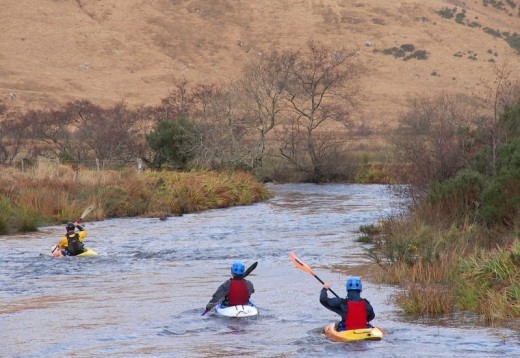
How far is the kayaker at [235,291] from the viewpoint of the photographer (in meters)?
15.8

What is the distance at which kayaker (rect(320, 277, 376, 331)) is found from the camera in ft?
45.1

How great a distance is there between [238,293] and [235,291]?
58 mm

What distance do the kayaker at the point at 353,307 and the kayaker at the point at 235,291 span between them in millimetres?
2221

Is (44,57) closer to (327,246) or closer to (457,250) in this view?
(327,246)

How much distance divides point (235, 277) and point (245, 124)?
31.2 meters

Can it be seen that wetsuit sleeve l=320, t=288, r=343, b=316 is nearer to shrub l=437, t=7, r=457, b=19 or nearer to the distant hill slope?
the distant hill slope

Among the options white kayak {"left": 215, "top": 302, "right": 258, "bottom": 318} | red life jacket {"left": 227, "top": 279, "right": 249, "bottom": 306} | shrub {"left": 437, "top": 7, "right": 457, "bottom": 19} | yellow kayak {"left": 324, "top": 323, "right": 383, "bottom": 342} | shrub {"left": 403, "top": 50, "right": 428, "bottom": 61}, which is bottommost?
white kayak {"left": 215, "top": 302, "right": 258, "bottom": 318}

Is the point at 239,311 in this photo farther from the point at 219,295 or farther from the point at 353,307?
the point at 353,307

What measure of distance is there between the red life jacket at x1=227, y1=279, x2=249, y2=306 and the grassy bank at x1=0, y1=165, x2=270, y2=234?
14.2m

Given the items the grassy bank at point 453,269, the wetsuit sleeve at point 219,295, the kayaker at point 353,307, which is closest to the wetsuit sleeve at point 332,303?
the kayaker at point 353,307

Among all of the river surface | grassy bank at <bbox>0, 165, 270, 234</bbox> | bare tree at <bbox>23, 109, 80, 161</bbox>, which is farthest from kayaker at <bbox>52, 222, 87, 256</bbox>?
bare tree at <bbox>23, 109, 80, 161</bbox>

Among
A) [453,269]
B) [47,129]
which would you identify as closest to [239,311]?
[453,269]

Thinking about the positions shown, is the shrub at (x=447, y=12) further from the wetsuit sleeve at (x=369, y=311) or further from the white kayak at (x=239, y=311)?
the wetsuit sleeve at (x=369, y=311)

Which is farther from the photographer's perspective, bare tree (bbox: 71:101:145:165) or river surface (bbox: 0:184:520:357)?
bare tree (bbox: 71:101:145:165)
